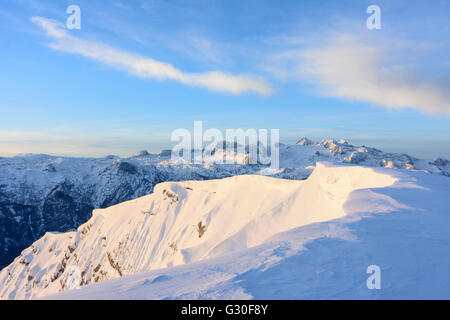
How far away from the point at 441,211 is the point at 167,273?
12427 millimetres

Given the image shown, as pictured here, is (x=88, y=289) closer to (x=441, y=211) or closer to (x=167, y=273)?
(x=167, y=273)

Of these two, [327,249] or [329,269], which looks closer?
[329,269]

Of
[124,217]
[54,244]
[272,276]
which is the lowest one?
[54,244]

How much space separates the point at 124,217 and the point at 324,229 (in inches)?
2997

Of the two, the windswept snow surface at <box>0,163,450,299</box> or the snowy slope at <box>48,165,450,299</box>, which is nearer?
the snowy slope at <box>48,165,450,299</box>

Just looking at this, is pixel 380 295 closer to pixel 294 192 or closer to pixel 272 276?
pixel 272 276

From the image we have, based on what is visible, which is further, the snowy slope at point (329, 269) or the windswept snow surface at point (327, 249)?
the windswept snow surface at point (327, 249)

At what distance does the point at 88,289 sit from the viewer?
8.18 meters

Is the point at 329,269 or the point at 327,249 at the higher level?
the point at 327,249

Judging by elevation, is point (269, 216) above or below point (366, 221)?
below
